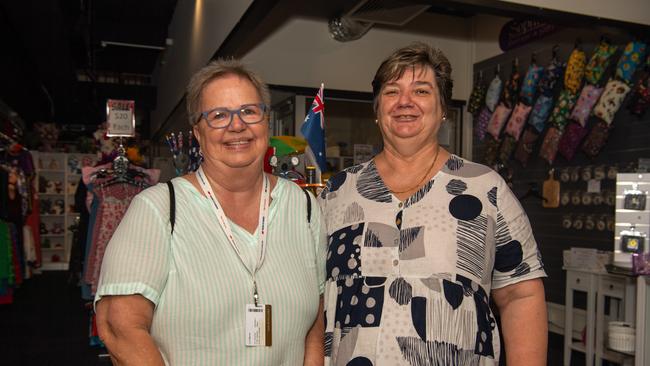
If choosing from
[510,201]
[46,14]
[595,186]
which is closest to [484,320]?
[510,201]

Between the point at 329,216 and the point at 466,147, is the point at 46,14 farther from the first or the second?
the point at 329,216

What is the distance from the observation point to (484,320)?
61.0 inches

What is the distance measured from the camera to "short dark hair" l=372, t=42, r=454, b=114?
1.62 meters

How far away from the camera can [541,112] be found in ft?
16.8

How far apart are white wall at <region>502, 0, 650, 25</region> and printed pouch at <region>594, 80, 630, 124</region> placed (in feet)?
2.36

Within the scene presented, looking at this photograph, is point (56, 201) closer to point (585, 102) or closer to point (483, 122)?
point (483, 122)

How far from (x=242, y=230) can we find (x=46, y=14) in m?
5.21

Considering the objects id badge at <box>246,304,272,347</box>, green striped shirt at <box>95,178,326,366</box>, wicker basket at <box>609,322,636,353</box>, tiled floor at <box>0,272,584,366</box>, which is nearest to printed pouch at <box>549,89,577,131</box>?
tiled floor at <box>0,272,584,366</box>

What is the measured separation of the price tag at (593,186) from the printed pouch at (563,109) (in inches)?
21.1

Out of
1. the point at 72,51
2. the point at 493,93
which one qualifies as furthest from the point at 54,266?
the point at 493,93

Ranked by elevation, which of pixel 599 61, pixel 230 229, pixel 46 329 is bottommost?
pixel 46 329

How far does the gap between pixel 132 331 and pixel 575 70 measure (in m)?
4.49

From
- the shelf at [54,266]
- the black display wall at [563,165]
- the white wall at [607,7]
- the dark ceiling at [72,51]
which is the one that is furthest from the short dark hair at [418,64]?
the shelf at [54,266]

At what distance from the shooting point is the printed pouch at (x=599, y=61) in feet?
14.6
